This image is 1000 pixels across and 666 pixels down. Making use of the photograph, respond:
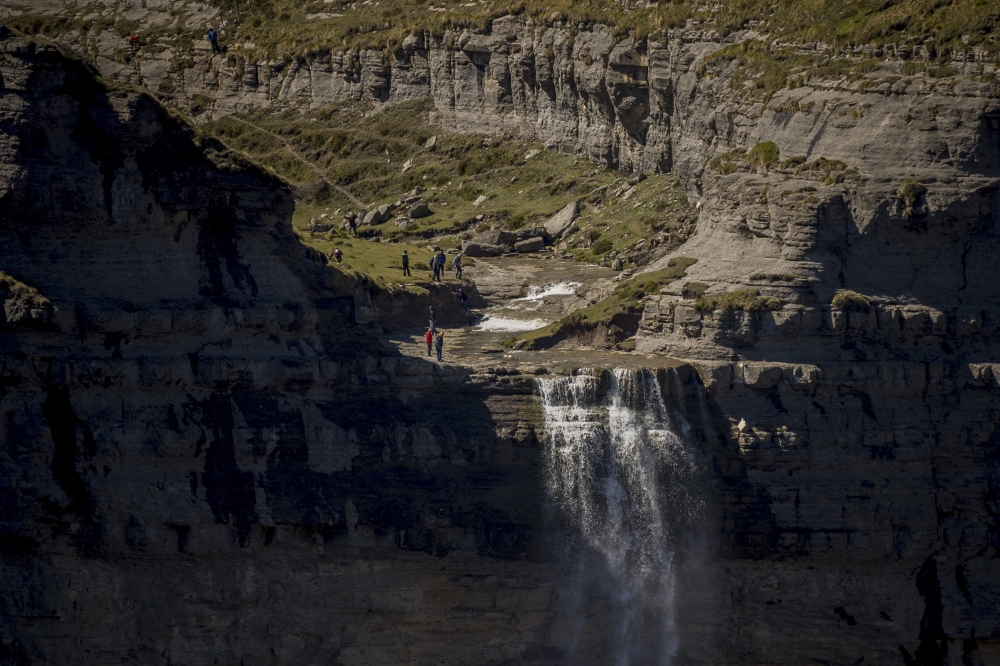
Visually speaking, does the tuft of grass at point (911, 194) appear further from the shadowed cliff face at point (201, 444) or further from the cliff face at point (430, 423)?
the shadowed cliff face at point (201, 444)

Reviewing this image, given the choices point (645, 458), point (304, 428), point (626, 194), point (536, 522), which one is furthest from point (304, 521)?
point (626, 194)

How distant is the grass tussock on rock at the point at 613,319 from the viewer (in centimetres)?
6062

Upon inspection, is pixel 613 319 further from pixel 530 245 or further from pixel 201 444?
pixel 201 444

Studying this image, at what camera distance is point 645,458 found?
187 feet

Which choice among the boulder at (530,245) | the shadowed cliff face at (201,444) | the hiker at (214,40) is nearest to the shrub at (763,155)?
the shadowed cliff face at (201,444)

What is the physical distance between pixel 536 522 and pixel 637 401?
4.70 metres

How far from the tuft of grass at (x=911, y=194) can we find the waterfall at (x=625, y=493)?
29.1ft

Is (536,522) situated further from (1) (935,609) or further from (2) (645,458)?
(1) (935,609)

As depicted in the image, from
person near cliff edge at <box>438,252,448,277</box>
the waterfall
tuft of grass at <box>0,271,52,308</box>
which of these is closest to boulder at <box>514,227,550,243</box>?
person near cliff edge at <box>438,252,448,277</box>

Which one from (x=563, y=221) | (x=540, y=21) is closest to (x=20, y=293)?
(x=563, y=221)

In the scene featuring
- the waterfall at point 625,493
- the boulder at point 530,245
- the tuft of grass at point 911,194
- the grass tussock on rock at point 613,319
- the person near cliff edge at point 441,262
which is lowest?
the waterfall at point 625,493

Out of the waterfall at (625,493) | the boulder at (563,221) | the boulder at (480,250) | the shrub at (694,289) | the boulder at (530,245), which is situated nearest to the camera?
the waterfall at (625,493)

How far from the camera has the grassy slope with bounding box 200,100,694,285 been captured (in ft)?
234

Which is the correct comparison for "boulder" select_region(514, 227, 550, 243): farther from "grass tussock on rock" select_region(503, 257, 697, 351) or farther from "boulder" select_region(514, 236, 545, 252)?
"grass tussock on rock" select_region(503, 257, 697, 351)
